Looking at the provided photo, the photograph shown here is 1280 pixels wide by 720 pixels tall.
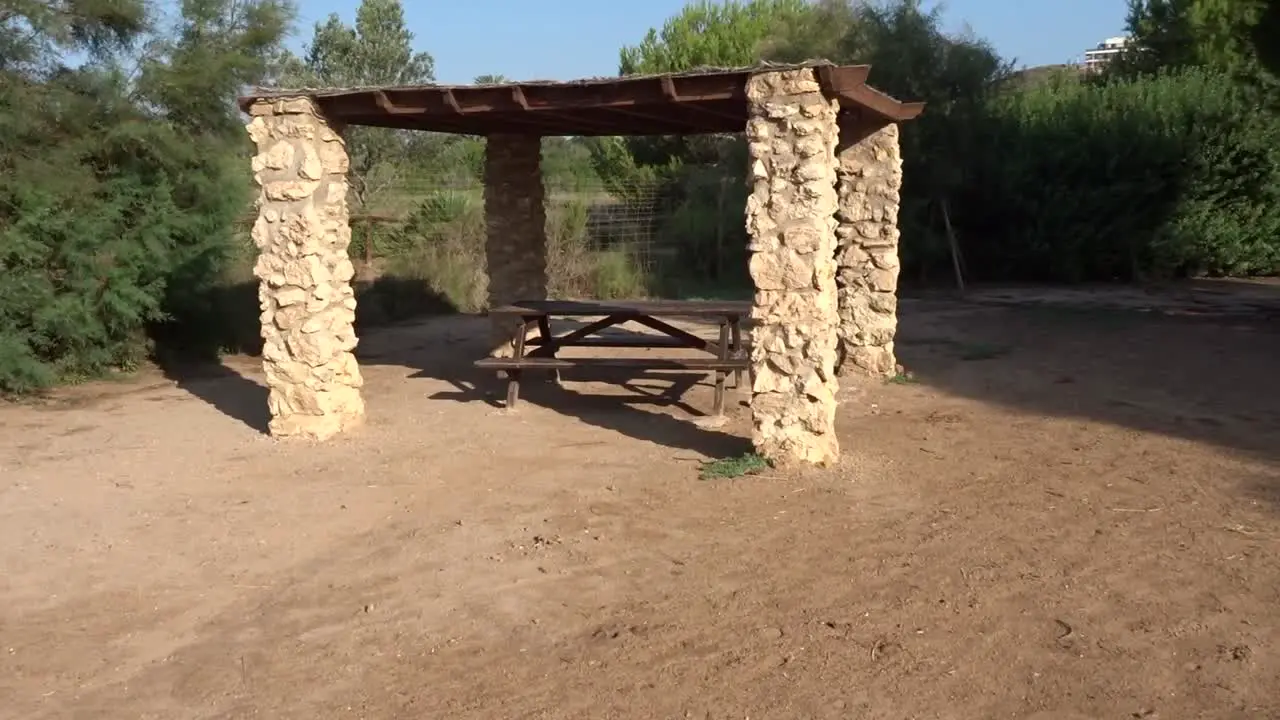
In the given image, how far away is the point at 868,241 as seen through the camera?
1060 centimetres

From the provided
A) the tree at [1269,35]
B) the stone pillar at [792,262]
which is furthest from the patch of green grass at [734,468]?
the tree at [1269,35]

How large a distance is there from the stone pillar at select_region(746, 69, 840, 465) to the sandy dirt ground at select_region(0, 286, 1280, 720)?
40 centimetres

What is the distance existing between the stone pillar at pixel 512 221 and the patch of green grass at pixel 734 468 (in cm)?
456

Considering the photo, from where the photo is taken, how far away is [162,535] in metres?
6.66

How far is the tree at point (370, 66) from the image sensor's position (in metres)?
21.4

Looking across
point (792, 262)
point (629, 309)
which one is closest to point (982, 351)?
point (629, 309)

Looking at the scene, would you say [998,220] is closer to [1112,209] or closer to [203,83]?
[1112,209]

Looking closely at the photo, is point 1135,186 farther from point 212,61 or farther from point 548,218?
point 212,61

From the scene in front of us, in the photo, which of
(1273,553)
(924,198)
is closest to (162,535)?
(1273,553)

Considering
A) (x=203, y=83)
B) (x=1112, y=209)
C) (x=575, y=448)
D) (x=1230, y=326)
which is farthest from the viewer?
(x=1112, y=209)

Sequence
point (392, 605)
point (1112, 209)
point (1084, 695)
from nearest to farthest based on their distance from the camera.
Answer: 1. point (1084, 695)
2. point (392, 605)
3. point (1112, 209)

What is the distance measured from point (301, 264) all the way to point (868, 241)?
4994mm

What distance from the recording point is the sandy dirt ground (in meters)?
4.46

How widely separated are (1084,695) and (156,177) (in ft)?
34.6
